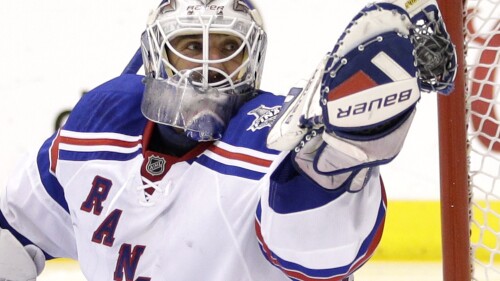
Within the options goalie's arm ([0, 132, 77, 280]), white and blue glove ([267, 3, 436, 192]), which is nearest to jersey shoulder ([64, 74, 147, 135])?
goalie's arm ([0, 132, 77, 280])

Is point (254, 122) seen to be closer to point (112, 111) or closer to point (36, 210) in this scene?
point (112, 111)

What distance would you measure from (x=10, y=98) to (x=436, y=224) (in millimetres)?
1390

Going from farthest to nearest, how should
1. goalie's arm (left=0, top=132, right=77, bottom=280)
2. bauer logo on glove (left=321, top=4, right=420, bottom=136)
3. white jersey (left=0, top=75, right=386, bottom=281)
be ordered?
goalie's arm (left=0, top=132, right=77, bottom=280) → white jersey (left=0, top=75, right=386, bottom=281) → bauer logo on glove (left=321, top=4, right=420, bottom=136)

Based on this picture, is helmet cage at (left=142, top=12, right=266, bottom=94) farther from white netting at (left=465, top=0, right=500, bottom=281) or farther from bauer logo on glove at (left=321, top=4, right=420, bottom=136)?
bauer logo on glove at (left=321, top=4, right=420, bottom=136)

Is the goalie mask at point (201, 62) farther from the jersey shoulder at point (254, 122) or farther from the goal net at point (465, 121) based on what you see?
the goal net at point (465, 121)

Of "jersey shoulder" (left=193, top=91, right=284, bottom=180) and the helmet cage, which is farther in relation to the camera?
the helmet cage

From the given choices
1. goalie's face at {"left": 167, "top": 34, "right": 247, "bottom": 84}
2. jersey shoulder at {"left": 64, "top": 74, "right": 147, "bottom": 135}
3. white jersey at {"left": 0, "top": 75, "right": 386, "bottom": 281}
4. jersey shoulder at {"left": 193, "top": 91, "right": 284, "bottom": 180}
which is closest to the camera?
white jersey at {"left": 0, "top": 75, "right": 386, "bottom": 281}

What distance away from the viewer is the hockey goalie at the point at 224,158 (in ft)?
3.67

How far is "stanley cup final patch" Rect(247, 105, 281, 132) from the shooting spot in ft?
5.10

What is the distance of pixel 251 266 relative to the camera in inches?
62.1

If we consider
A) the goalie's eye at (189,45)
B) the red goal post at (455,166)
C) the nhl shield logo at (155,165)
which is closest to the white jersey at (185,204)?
the nhl shield logo at (155,165)

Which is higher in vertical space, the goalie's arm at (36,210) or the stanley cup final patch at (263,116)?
the stanley cup final patch at (263,116)

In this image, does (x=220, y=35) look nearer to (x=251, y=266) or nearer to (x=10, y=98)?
(x=251, y=266)

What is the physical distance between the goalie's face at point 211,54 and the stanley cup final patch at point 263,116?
3.6 inches
